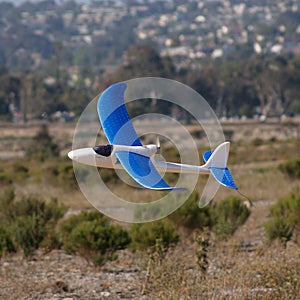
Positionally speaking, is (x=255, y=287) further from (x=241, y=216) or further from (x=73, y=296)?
(x=241, y=216)

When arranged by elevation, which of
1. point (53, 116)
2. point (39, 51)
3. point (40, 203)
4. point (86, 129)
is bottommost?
point (39, 51)

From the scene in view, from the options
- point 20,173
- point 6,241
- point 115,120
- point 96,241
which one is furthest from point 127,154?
point 20,173

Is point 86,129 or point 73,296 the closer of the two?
point 73,296

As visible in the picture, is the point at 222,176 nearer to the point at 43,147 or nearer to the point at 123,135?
the point at 123,135

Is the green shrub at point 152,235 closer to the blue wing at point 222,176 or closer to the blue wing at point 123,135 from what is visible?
the blue wing at point 222,176

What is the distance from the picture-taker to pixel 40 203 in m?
18.8

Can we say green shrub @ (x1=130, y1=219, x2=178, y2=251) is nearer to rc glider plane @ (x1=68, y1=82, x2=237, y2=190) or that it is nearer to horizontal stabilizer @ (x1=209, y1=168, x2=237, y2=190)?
rc glider plane @ (x1=68, y1=82, x2=237, y2=190)

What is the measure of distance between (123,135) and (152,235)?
4.63 m

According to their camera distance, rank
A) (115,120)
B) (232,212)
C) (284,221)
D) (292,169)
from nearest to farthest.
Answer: (115,120), (284,221), (232,212), (292,169)

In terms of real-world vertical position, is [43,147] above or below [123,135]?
below

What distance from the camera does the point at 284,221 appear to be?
1636 cm

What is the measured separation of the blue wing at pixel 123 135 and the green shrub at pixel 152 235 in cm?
420

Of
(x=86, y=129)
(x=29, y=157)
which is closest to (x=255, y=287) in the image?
(x=29, y=157)

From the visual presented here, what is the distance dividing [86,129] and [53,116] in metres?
16.6
